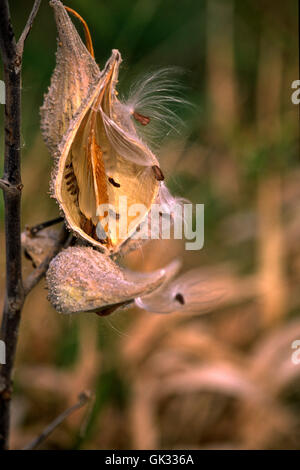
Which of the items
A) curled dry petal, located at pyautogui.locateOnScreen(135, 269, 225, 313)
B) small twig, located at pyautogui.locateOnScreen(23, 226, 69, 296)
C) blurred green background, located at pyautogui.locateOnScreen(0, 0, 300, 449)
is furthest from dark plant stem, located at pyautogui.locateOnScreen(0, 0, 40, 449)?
blurred green background, located at pyautogui.locateOnScreen(0, 0, 300, 449)

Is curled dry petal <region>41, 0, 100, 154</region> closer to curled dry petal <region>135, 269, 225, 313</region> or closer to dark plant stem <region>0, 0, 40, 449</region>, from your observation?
dark plant stem <region>0, 0, 40, 449</region>

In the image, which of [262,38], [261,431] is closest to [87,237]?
[261,431]

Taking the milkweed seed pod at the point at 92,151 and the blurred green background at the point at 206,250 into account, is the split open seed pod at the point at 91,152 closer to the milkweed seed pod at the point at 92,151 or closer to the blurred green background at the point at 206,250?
the milkweed seed pod at the point at 92,151

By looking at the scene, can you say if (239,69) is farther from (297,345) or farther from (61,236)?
(61,236)

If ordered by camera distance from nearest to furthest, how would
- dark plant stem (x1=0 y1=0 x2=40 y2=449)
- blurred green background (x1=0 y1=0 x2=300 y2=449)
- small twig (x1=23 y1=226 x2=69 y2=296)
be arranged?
dark plant stem (x1=0 y1=0 x2=40 y2=449)
small twig (x1=23 y1=226 x2=69 y2=296)
blurred green background (x1=0 y1=0 x2=300 y2=449)

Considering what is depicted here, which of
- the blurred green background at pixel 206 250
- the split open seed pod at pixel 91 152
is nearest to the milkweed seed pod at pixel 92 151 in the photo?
the split open seed pod at pixel 91 152
